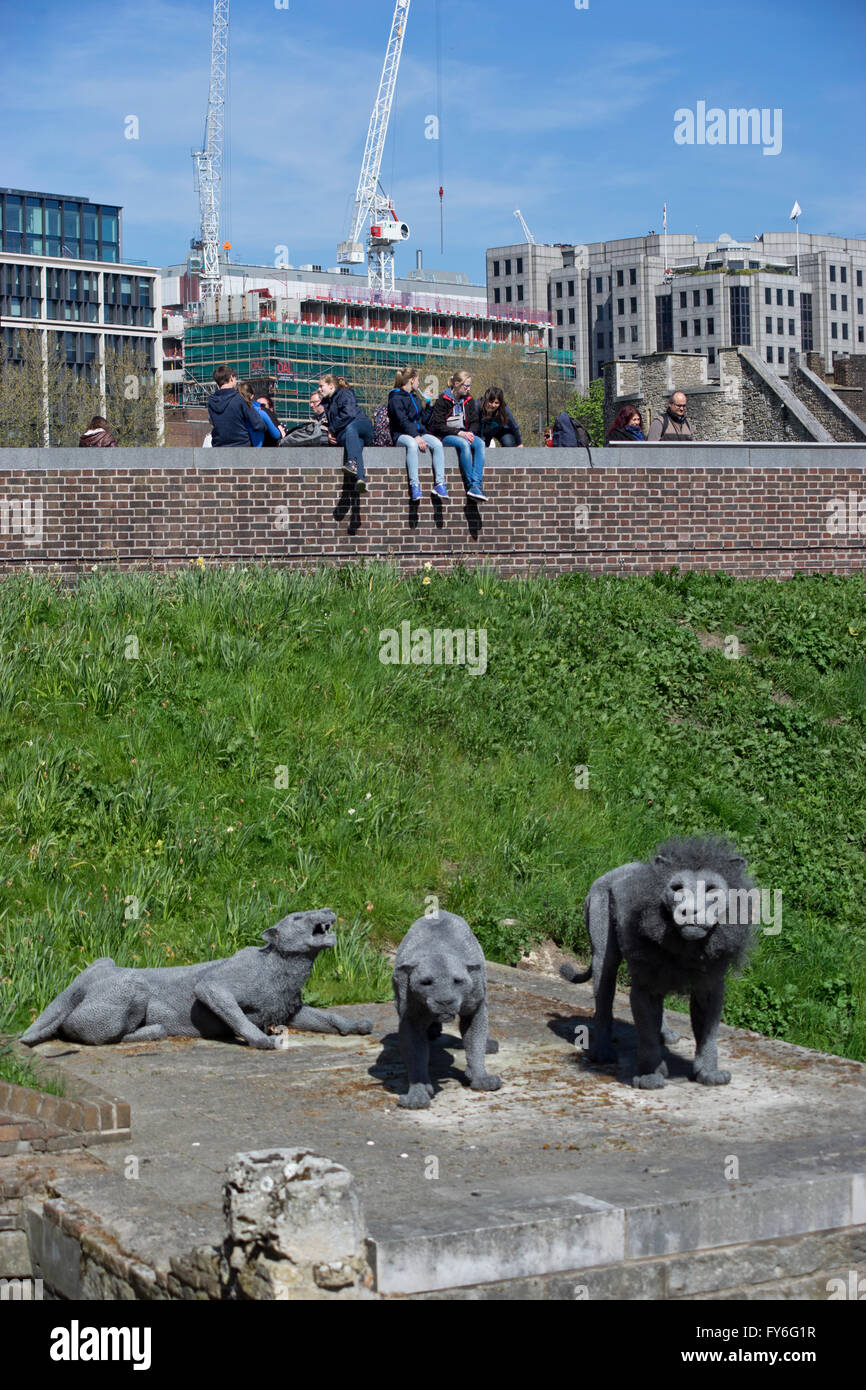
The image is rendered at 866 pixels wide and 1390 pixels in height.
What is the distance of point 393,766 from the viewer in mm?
11781

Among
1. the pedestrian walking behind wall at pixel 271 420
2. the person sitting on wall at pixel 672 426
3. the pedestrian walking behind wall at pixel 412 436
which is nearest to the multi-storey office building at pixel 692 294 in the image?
the person sitting on wall at pixel 672 426

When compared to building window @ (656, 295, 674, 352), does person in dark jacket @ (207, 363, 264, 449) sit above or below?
below

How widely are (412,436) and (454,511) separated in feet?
3.16

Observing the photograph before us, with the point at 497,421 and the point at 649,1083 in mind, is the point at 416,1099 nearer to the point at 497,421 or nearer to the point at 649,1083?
the point at 649,1083

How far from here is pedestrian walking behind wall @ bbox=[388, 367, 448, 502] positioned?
1681 centimetres

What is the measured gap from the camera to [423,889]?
418 inches

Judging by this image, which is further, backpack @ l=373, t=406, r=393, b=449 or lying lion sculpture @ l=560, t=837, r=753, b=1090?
backpack @ l=373, t=406, r=393, b=449

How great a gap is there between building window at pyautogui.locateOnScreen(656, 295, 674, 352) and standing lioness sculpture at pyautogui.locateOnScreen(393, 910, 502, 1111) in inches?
5848

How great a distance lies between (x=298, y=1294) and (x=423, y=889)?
245 inches

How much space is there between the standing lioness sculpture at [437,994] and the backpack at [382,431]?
11.2 metres

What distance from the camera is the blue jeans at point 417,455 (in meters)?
16.8

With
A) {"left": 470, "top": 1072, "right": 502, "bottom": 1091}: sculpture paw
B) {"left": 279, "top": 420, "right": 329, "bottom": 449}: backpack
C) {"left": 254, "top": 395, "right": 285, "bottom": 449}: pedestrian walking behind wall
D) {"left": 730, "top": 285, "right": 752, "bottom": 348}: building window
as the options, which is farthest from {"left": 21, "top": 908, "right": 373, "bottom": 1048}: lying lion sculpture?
{"left": 730, "top": 285, "right": 752, "bottom": 348}: building window

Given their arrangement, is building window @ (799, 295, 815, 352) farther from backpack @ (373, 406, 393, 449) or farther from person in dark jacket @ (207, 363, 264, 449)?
person in dark jacket @ (207, 363, 264, 449)
